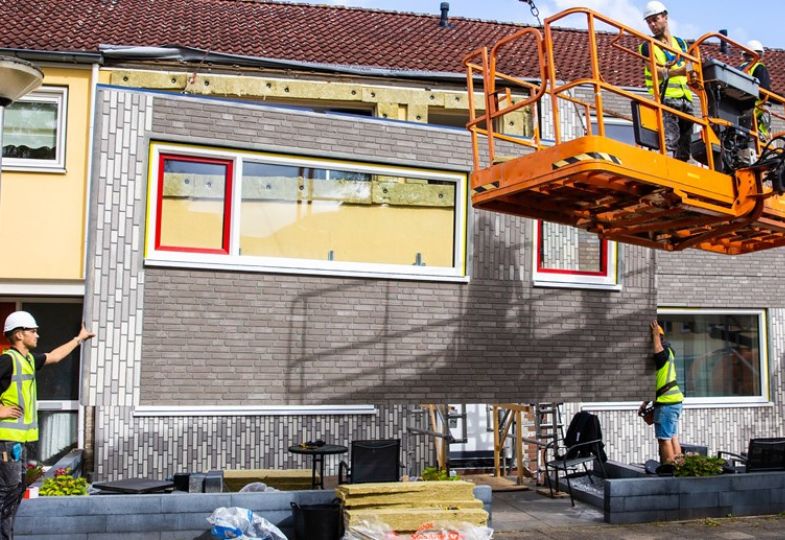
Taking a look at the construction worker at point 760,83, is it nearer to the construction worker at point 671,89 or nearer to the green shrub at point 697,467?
the construction worker at point 671,89

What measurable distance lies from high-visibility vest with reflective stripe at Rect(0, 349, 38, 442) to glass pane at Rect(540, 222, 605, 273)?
5948 mm

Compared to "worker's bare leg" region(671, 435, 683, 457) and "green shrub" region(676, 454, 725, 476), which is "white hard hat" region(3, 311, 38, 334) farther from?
"worker's bare leg" region(671, 435, 683, 457)

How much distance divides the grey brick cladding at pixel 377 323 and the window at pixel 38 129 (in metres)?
5.34

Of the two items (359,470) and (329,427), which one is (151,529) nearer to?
(359,470)

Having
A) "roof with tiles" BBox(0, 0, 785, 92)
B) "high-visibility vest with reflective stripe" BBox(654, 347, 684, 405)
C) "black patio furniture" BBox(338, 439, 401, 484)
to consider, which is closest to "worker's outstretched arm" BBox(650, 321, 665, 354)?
"high-visibility vest with reflective stripe" BBox(654, 347, 684, 405)

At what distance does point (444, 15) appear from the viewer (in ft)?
64.3

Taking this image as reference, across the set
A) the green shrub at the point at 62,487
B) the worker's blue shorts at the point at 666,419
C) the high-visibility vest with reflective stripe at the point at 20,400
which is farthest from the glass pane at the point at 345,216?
the worker's blue shorts at the point at 666,419

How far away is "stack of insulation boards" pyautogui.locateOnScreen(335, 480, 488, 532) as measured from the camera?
8.61 metres

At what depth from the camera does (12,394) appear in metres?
7.48

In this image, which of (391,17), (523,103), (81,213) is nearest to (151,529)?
(523,103)

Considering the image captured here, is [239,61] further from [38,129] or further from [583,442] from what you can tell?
[583,442]

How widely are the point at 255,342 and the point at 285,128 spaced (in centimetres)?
234

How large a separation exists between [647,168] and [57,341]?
997 cm

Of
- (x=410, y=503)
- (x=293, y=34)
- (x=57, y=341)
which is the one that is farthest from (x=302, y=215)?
(x=293, y=34)
